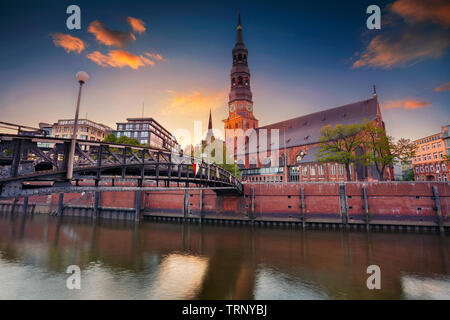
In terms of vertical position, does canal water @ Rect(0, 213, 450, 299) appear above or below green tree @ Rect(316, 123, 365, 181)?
below

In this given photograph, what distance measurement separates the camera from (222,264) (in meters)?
15.4

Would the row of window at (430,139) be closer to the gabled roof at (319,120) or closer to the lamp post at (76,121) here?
the gabled roof at (319,120)

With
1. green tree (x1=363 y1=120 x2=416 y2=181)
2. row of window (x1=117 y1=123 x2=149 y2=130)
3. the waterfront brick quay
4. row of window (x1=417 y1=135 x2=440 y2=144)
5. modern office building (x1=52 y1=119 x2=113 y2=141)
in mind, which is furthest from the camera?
row of window (x1=117 y1=123 x2=149 y2=130)

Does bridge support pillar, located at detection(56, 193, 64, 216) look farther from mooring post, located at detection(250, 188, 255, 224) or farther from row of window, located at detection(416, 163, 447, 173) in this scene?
row of window, located at detection(416, 163, 447, 173)

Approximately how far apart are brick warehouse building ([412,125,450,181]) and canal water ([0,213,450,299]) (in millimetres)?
40324

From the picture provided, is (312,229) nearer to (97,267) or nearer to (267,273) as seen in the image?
(267,273)

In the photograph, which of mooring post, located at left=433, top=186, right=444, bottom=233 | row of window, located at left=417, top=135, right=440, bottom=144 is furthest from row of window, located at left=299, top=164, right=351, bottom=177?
row of window, located at left=417, top=135, right=440, bottom=144

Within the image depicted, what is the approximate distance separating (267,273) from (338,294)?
406 centimetres

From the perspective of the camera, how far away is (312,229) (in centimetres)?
2798

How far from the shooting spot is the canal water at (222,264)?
36.9 feet

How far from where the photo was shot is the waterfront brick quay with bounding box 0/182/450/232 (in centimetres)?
2695

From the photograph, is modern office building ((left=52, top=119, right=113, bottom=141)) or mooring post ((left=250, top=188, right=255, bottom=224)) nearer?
mooring post ((left=250, top=188, right=255, bottom=224))

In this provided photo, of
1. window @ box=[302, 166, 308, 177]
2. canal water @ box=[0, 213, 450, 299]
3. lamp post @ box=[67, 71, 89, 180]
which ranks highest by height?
window @ box=[302, 166, 308, 177]
